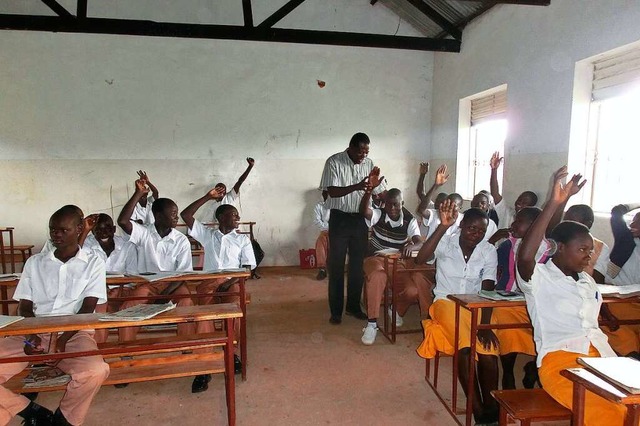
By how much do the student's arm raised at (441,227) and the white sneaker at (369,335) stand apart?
3.35 feet

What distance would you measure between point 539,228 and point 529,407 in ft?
2.79

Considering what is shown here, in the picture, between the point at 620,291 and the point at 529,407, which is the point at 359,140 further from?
the point at 529,407

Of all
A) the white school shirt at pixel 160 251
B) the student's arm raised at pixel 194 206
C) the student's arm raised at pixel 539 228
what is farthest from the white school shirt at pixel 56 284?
the student's arm raised at pixel 539 228

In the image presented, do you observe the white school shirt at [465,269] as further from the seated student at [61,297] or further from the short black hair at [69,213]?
the short black hair at [69,213]

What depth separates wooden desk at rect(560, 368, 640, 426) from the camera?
1252 mm

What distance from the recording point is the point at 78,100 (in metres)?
6.02

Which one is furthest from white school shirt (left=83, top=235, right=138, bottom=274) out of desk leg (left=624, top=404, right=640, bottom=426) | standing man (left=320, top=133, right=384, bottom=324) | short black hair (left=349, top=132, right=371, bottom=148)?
desk leg (left=624, top=404, right=640, bottom=426)

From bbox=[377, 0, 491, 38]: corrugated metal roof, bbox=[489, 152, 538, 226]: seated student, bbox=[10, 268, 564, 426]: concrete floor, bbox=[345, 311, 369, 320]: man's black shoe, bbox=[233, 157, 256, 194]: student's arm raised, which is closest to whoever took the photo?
bbox=[10, 268, 564, 426]: concrete floor

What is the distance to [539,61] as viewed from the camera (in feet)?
13.8

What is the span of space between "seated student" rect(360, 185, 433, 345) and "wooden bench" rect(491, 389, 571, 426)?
1649mm

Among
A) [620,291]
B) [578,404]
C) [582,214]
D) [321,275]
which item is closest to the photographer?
[578,404]

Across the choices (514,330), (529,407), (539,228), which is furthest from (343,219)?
(529,407)

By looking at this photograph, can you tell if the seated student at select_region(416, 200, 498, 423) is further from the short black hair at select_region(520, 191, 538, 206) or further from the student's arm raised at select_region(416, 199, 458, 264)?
the short black hair at select_region(520, 191, 538, 206)

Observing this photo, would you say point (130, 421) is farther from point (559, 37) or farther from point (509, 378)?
point (559, 37)
